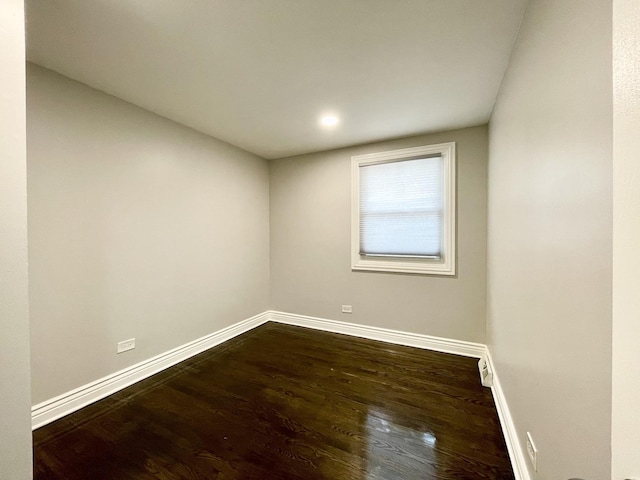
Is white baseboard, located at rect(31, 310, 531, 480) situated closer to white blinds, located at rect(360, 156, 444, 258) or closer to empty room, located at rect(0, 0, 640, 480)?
empty room, located at rect(0, 0, 640, 480)

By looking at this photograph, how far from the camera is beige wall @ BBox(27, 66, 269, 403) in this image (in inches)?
68.7

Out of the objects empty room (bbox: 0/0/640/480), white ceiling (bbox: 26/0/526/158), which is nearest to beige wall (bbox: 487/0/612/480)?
empty room (bbox: 0/0/640/480)

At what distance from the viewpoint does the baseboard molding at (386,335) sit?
274cm

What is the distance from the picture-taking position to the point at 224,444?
1.56 m

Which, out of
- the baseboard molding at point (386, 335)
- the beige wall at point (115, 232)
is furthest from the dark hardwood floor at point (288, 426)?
the beige wall at point (115, 232)

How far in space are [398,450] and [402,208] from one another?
232 cm

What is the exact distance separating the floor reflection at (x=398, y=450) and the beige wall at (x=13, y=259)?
62.2 inches

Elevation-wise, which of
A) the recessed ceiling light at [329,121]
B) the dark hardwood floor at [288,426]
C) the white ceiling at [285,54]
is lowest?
the dark hardwood floor at [288,426]

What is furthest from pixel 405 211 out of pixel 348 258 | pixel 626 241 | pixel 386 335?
pixel 626 241

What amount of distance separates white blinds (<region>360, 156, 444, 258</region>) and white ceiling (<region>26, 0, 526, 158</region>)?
69 cm

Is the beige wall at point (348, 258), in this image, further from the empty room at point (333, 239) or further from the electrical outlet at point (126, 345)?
the electrical outlet at point (126, 345)

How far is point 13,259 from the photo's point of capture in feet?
3.33

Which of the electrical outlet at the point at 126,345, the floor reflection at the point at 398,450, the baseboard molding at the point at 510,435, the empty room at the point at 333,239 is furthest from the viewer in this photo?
the electrical outlet at the point at 126,345

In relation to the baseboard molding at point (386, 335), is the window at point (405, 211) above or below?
above
